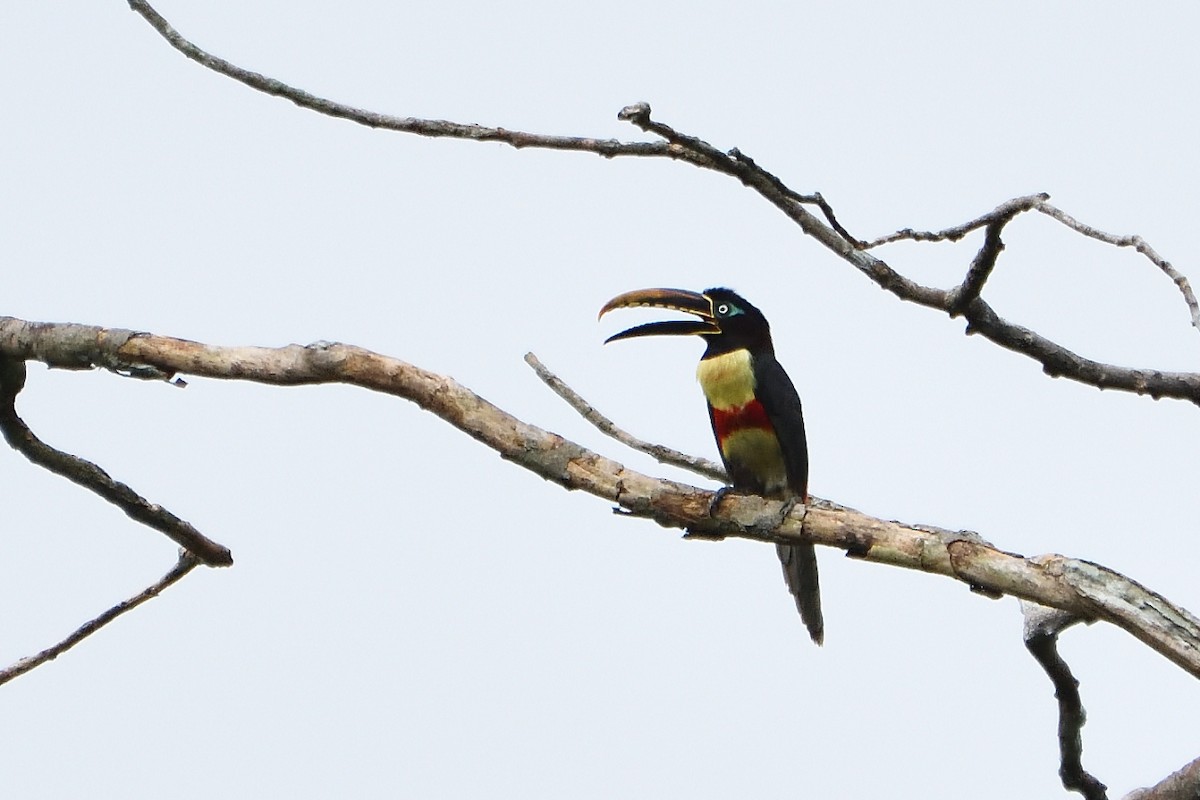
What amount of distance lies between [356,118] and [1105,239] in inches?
95.2

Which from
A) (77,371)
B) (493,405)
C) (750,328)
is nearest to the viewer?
(493,405)

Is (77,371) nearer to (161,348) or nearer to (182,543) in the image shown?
(161,348)

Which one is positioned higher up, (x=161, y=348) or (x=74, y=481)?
(x=161, y=348)

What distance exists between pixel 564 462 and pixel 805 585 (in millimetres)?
3017

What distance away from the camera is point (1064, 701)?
16.2 ft

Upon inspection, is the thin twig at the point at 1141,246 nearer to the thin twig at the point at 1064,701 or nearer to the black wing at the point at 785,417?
the thin twig at the point at 1064,701

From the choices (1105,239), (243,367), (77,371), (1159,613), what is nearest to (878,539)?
(1159,613)

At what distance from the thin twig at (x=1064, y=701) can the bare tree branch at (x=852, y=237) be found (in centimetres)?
83

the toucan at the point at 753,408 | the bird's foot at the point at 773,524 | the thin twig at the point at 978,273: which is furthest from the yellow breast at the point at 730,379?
the thin twig at the point at 978,273

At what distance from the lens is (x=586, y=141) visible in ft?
14.0

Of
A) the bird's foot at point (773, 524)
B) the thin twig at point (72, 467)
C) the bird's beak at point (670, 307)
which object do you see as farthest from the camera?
the bird's beak at point (670, 307)

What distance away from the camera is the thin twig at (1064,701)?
15.2 ft

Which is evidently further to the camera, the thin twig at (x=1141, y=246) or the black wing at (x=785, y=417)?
the black wing at (x=785, y=417)

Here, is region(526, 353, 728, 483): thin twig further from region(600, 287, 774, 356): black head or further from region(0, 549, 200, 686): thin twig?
region(0, 549, 200, 686): thin twig
